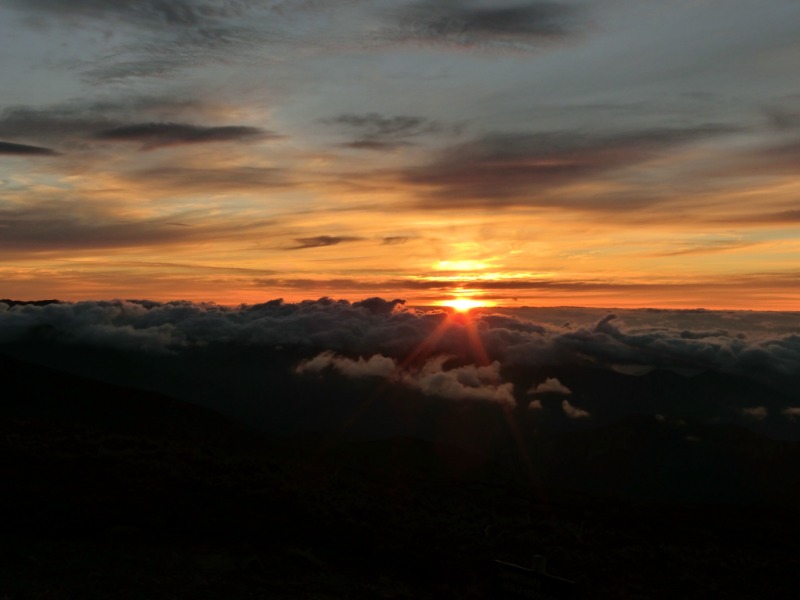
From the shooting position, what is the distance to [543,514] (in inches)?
1657

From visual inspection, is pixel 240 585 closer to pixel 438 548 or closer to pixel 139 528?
pixel 139 528

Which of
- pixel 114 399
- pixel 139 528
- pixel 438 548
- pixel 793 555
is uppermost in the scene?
pixel 139 528

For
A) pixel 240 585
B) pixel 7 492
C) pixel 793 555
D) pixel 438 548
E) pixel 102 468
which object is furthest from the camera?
pixel 793 555

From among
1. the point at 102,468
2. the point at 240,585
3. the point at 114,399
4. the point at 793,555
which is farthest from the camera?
the point at 114,399

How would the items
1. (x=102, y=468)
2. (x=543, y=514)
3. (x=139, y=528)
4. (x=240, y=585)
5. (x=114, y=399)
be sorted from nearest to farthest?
(x=240, y=585), (x=139, y=528), (x=102, y=468), (x=543, y=514), (x=114, y=399)

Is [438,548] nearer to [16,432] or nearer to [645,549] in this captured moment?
[645,549]

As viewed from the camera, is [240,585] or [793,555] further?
[793,555]

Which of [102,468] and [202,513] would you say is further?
[102,468]

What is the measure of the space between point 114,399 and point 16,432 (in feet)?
548

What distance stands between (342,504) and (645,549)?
14864 millimetres

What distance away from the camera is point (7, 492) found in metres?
27.7

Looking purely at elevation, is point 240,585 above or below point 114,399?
above

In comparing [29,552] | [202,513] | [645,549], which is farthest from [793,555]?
[29,552]

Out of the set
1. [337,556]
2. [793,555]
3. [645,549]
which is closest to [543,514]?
[645,549]
